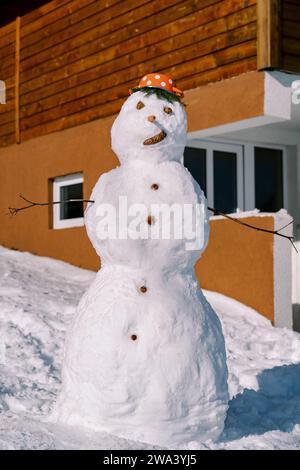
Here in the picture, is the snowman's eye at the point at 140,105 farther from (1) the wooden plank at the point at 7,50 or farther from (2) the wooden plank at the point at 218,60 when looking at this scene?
(1) the wooden plank at the point at 7,50

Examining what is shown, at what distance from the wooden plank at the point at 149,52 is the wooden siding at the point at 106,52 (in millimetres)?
11

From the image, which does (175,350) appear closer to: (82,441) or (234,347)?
(82,441)

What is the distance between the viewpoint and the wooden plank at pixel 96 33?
9984 millimetres

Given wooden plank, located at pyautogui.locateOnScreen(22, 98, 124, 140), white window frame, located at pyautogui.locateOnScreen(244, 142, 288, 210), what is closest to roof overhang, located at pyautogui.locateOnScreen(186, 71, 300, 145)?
white window frame, located at pyautogui.locateOnScreen(244, 142, 288, 210)

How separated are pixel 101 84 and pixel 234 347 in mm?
4701

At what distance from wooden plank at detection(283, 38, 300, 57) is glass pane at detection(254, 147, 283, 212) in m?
2.10

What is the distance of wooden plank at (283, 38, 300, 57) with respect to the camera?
Answer: 8.43m

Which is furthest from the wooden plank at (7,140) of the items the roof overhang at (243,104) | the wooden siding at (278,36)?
the wooden siding at (278,36)

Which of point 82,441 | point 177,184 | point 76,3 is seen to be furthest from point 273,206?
point 82,441

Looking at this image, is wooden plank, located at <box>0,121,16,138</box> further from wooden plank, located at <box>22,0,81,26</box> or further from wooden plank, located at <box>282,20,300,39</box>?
wooden plank, located at <box>282,20,300,39</box>

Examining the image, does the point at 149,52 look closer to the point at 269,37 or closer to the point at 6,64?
the point at 269,37

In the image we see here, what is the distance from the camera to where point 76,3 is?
1138 cm

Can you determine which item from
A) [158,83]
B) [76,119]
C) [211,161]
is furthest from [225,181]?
[158,83]
